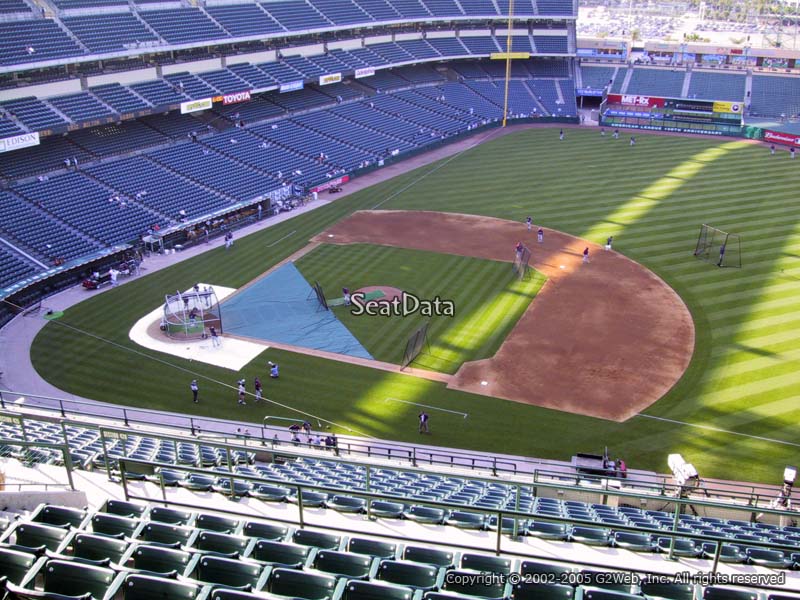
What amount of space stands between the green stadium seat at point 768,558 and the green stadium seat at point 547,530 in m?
3.06

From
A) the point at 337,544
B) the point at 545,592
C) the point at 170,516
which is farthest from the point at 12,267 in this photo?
the point at 545,592

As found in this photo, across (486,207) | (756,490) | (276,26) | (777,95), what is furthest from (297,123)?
(777,95)

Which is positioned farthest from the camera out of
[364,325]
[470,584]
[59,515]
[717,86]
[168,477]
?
[717,86]

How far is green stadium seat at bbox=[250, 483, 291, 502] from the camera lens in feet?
42.9

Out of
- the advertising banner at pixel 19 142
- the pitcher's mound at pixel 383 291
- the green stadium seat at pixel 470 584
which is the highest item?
the green stadium seat at pixel 470 584

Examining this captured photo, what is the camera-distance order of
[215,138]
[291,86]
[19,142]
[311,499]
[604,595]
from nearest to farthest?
1. [604,595]
2. [311,499]
3. [19,142]
4. [215,138]
5. [291,86]

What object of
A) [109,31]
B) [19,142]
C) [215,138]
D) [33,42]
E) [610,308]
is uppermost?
[109,31]

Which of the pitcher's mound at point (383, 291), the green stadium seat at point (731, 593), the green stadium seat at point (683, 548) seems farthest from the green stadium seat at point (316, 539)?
the pitcher's mound at point (383, 291)

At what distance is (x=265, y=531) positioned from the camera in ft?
35.5

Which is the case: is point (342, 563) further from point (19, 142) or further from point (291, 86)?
point (291, 86)

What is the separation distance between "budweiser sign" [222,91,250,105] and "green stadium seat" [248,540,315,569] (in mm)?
53093

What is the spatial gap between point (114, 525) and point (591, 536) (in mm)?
8183

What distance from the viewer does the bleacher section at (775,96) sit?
258 ft

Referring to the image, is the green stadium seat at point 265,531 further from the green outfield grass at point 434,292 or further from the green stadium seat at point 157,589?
the green outfield grass at point 434,292
